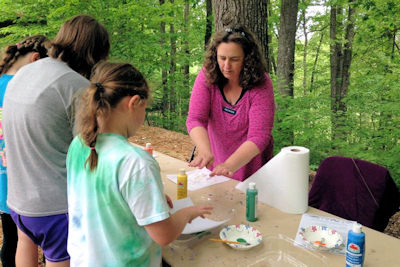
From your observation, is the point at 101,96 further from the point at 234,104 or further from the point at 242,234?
the point at 234,104

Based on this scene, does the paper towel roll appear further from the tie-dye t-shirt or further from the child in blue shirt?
the child in blue shirt

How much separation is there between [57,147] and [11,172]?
0.29 meters

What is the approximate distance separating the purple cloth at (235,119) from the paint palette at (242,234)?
67cm

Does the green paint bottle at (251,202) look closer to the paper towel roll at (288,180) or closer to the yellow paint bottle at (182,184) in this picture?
the paper towel roll at (288,180)

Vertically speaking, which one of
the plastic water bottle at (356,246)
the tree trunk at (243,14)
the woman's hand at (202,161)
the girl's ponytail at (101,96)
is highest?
the tree trunk at (243,14)

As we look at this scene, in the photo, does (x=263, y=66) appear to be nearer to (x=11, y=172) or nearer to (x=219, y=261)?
(x=219, y=261)

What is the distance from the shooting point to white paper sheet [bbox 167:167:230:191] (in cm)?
208

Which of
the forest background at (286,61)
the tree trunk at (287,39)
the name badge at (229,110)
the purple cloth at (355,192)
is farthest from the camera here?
the tree trunk at (287,39)

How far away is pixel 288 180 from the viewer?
168 centimetres

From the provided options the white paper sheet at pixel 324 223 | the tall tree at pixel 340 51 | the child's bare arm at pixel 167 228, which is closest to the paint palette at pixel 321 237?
the white paper sheet at pixel 324 223

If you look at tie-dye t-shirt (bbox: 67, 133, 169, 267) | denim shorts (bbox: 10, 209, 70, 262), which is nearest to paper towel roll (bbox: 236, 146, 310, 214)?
tie-dye t-shirt (bbox: 67, 133, 169, 267)

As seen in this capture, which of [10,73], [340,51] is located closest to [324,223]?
[10,73]

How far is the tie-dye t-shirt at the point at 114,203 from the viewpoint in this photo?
97cm

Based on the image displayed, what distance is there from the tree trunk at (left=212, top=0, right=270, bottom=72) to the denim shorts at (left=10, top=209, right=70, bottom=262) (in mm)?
2621
